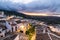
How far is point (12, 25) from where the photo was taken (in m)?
2.39

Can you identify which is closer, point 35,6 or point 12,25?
point 12,25

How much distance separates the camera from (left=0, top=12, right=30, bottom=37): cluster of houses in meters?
2.33

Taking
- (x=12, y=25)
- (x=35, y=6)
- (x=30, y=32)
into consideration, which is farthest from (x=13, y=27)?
(x=35, y=6)

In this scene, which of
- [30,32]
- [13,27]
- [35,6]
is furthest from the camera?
[35,6]

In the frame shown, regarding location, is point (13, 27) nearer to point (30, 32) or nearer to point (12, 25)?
point (12, 25)

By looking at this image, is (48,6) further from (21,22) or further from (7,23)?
(7,23)

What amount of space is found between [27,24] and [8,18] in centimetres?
36

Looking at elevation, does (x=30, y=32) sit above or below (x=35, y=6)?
below

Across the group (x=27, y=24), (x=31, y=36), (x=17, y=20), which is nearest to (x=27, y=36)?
(x=31, y=36)

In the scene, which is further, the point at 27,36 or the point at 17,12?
the point at 17,12

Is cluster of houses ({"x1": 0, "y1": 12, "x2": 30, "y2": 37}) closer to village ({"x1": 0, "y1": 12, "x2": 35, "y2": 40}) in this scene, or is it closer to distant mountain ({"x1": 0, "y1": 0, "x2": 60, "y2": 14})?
village ({"x1": 0, "y1": 12, "x2": 35, "y2": 40})

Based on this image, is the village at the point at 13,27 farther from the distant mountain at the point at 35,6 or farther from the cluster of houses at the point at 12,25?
the distant mountain at the point at 35,6

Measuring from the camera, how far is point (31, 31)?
2.24m

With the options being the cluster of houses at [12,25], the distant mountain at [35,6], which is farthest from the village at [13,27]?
the distant mountain at [35,6]
